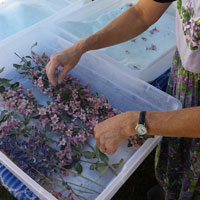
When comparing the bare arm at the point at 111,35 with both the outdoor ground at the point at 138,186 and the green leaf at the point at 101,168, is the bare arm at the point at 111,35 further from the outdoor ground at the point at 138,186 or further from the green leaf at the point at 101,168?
the outdoor ground at the point at 138,186

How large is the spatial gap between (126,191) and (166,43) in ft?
3.12

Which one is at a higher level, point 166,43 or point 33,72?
point 33,72

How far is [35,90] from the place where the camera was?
3.67 ft

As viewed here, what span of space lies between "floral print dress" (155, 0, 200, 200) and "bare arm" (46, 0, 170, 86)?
0.57ft

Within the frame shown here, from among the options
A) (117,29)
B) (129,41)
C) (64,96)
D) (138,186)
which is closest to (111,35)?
(117,29)

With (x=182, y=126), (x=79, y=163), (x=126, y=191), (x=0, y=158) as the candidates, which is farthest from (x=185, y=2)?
(x=126, y=191)

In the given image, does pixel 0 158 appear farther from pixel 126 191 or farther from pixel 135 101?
pixel 126 191

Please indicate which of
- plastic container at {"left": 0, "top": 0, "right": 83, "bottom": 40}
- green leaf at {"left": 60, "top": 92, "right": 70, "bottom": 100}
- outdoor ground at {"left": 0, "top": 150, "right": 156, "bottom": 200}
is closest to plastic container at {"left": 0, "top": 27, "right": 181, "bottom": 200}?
green leaf at {"left": 60, "top": 92, "right": 70, "bottom": 100}

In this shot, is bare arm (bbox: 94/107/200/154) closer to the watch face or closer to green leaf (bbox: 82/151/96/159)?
the watch face

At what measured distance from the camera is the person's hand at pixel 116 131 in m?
0.70

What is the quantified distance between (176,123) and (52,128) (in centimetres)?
49

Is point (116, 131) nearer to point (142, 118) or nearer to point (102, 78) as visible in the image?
point (142, 118)

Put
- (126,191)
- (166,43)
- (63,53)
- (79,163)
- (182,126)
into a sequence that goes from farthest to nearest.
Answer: (166,43), (126,191), (63,53), (79,163), (182,126)

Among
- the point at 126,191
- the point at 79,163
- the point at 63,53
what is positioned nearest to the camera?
the point at 79,163
